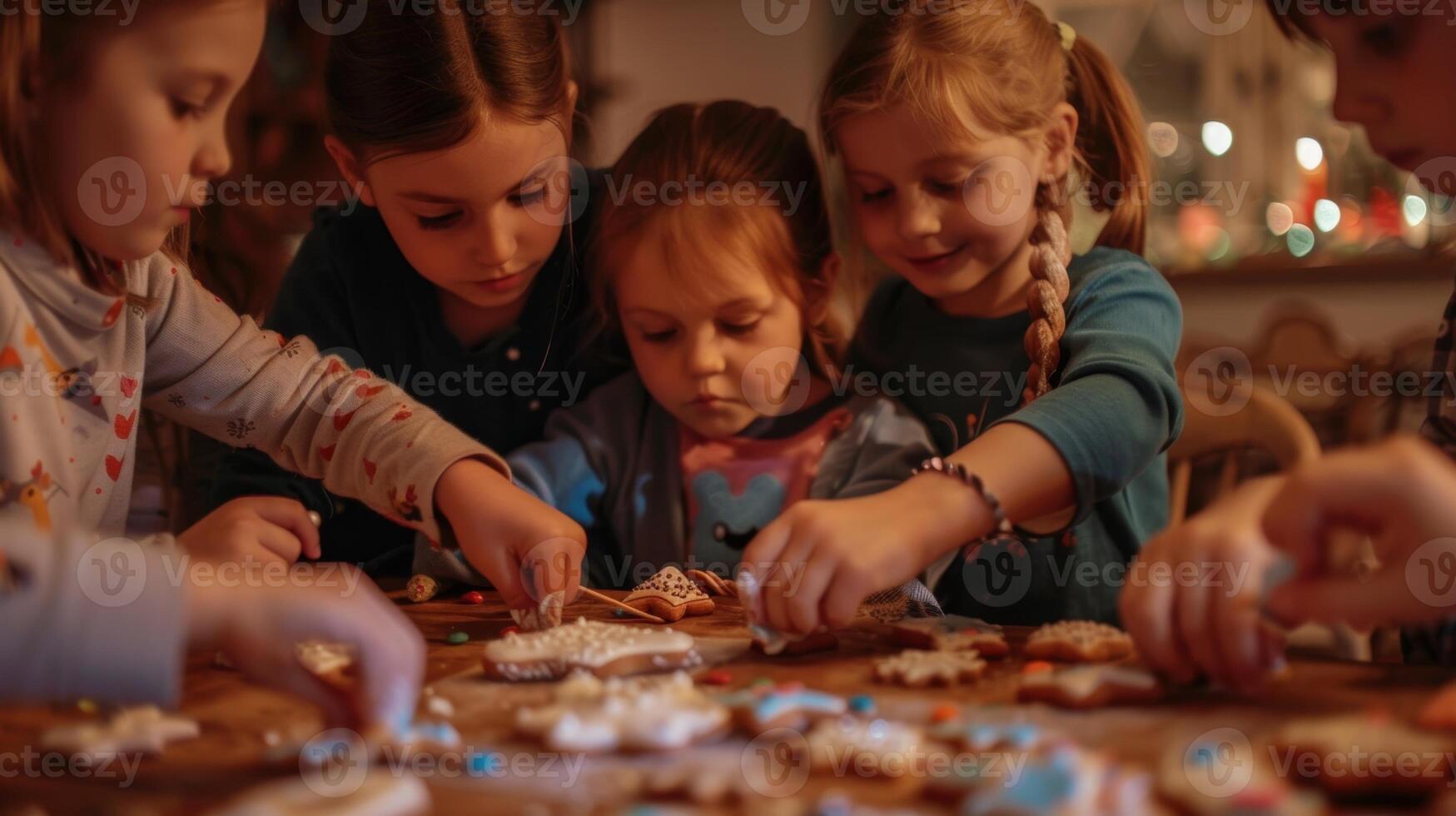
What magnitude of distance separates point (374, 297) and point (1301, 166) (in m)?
3.24

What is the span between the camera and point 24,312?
2.89ft

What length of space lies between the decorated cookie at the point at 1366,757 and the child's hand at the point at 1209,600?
0.27 feet

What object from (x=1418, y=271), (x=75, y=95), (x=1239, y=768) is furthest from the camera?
(x=1418, y=271)

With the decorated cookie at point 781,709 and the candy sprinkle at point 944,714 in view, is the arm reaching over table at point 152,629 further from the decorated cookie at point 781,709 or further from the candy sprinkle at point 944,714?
the candy sprinkle at point 944,714

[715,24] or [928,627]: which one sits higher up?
[715,24]

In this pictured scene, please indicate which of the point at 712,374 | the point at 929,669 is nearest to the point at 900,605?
the point at 929,669

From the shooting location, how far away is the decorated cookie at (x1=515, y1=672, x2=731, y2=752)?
2.09ft

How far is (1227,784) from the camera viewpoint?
1.76 feet

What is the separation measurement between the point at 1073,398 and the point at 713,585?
0.36m

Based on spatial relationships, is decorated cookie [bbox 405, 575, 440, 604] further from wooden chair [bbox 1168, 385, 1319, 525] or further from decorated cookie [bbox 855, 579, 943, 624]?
wooden chair [bbox 1168, 385, 1319, 525]

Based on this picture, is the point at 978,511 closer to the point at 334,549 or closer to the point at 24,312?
the point at 24,312

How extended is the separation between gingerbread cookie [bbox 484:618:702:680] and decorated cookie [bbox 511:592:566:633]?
131 millimetres

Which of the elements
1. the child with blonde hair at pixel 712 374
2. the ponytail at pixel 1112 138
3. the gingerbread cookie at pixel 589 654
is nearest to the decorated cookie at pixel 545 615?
the gingerbread cookie at pixel 589 654

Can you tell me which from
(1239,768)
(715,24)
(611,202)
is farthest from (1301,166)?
(1239,768)
